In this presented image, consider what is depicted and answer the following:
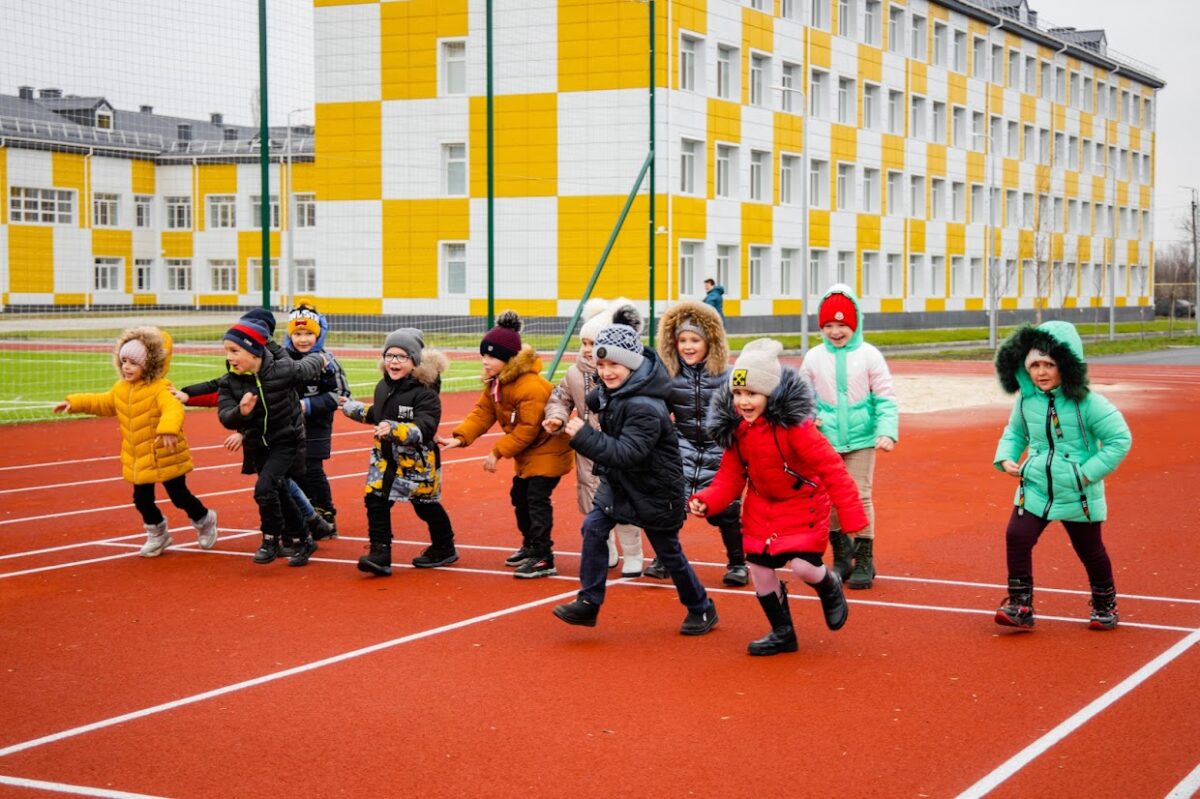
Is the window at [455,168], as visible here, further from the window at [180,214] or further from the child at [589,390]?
the child at [589,390]

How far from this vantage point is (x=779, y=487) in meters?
7.10

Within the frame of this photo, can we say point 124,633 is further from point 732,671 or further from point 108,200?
point 108,200

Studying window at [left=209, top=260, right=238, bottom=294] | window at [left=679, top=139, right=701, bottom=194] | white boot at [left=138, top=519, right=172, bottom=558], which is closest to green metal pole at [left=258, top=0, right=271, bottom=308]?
white boot at [left=138, top=519, right=172, bottom=558]

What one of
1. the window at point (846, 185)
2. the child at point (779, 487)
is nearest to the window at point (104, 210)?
the child at point (779, 487)

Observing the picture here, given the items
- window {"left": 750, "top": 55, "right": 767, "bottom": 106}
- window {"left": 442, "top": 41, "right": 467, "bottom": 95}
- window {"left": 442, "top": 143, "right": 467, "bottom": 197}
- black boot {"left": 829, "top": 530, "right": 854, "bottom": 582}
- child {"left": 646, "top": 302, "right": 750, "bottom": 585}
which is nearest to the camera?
child {"left": 646, "top": 302, "right": 750, "bottom": 585}

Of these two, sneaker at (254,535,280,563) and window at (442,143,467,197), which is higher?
window at (442,143,467,197)

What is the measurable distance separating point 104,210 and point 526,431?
677 inches

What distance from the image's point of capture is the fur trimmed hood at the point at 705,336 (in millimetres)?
8844

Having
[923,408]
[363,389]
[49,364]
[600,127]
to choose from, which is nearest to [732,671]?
[923,408]

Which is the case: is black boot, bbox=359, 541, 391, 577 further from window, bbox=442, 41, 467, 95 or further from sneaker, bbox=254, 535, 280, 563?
window, bbox=442, 41, 467, 95

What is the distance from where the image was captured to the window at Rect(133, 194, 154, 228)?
2331 cm

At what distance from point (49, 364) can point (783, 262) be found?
27546mm

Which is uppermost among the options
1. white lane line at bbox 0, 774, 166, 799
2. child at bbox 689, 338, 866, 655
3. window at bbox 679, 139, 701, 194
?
window at bbox 679, 139, 701, 194

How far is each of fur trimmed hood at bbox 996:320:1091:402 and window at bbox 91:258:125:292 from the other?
730 inches
